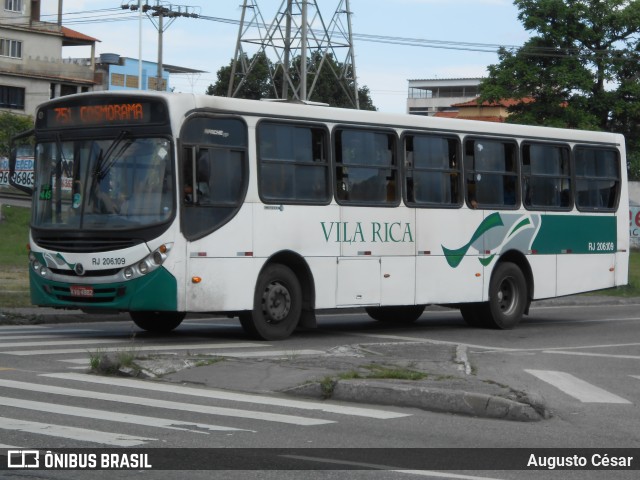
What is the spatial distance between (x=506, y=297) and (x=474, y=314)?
60 centimetres

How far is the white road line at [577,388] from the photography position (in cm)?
1205

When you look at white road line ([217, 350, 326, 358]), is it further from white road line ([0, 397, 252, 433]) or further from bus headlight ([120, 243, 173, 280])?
white road line ([0, 397, 252, 433])

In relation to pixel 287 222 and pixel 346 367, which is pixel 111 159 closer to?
pixel 287 222

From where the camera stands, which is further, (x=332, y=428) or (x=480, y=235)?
(x=480, y=235)

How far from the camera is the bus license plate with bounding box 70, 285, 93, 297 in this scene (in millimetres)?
16062

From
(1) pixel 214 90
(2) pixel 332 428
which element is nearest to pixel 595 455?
(2) pixel 332 428

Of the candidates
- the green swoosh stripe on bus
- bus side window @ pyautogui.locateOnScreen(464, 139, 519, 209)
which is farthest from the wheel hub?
bus side window @ pyautogui.locateOnScreen(464, 139, 519, 209)

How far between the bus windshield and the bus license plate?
75 centimetres

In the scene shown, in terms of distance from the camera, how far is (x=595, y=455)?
29.2 ft

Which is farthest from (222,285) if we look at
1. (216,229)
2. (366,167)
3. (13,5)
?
(13,5)

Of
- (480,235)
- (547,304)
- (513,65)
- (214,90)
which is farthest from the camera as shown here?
(214,90)

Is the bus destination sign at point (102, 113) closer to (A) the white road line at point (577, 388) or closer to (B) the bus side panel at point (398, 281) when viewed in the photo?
(B) the bus side panel at point (398, 281)

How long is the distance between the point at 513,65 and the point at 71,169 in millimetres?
49189

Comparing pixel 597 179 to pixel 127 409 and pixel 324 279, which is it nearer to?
pixel 324 279
